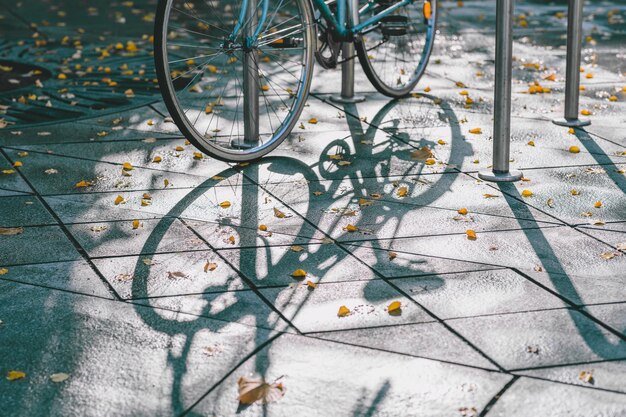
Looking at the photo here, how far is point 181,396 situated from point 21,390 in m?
0.53

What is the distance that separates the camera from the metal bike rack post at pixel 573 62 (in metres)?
6.51

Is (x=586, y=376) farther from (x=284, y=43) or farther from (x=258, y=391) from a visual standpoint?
(x=284, y=43)

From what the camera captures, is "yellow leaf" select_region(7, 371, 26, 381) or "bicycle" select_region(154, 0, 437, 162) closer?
"yellow leaf" select_region(7, 371, 26, 381)

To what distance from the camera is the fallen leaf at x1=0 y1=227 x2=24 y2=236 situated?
15.8ft

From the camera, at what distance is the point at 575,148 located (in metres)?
6.21

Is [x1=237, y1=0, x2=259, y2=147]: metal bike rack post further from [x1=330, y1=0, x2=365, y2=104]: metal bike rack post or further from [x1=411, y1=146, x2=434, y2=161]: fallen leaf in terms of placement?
[x1=330, y1=0, x2=365, y2=104]: metal bike rack post

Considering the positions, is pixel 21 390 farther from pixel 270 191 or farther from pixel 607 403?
pixel 270 191

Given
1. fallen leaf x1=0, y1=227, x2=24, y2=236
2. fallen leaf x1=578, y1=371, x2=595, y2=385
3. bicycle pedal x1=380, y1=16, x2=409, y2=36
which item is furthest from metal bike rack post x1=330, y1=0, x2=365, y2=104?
fallen leaf x1=578, y1=371, x2=595, y2=385

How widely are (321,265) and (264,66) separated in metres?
4.80

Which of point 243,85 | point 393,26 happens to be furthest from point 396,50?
point 243,85

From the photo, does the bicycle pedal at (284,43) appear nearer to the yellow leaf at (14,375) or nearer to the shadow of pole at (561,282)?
the shadow of pole at (561,282)

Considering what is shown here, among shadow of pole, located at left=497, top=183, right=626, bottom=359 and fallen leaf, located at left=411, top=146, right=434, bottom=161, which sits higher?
fallen leaf, located at left=411, top=146, right=434, bottom=161

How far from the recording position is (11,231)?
483 cm

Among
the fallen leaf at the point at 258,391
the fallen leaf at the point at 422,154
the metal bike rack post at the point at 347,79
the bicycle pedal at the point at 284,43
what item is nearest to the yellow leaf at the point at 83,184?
the bicycle pedal at the point at 284,43
